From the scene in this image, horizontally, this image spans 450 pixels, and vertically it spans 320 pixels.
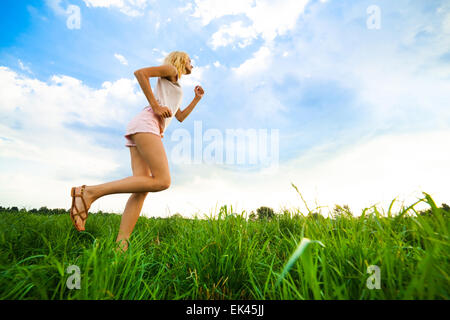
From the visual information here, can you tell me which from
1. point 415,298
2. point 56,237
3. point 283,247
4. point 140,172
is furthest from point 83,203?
point 415,298

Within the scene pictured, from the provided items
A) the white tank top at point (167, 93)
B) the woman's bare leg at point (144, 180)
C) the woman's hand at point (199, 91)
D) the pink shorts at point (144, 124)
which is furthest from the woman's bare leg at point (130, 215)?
the woman's hand at point (199, 91)

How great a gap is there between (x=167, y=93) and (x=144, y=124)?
57 centimetres

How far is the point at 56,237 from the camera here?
2.54 meters

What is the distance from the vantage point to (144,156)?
2.64m

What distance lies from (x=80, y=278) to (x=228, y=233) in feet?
3.52

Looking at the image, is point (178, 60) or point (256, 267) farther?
point (178, 60)

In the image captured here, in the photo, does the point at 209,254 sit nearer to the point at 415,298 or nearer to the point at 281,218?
the point at 415,298

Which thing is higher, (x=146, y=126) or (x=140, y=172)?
(x=146, y=126)

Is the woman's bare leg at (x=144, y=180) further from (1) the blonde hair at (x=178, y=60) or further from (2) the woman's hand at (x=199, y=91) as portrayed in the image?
(2) the woman's hand at (x=199, y=91)

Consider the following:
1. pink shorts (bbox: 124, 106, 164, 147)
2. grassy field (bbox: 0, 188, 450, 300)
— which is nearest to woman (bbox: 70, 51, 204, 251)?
pink shorts (bbox: 124, 106, 164, 147)

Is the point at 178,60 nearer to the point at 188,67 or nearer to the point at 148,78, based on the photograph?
the point at 188,67

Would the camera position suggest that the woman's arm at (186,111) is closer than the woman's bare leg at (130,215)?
No

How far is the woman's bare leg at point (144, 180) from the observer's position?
2.57m

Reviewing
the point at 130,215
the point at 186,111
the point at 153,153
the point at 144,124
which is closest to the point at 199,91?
the point at 186,111
